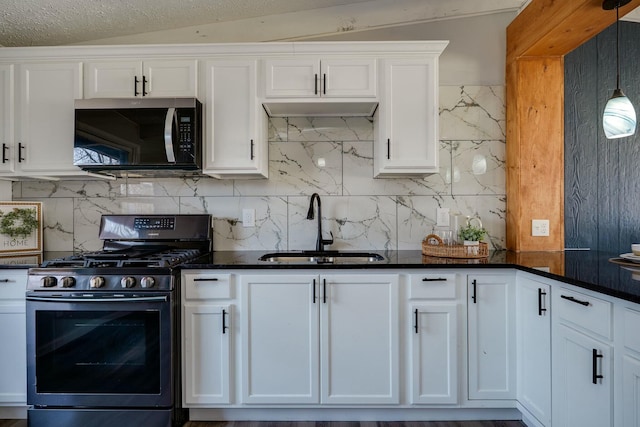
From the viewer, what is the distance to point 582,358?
1460 millimetres

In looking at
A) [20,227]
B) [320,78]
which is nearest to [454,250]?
[320,78]

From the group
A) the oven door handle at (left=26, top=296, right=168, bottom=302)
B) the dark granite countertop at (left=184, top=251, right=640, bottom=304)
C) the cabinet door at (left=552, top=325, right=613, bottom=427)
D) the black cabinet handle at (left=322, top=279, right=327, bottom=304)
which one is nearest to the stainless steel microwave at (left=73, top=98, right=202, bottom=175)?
the dark granite countertop at (left=184, top=251, right=640, bottom=304)

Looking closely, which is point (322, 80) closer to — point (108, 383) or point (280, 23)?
point (280, 23)

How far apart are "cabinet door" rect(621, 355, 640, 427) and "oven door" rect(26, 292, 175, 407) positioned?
6.41 ft

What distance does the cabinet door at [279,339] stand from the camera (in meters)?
1.94

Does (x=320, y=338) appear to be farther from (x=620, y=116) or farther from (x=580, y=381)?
(x=620, y=116)

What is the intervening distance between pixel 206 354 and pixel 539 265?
184 centimetres

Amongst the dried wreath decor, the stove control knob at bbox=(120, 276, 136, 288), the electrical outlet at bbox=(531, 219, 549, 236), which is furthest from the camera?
the electrical outlet at bbox=(531, 219, 549, 236)

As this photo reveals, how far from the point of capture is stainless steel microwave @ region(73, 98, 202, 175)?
2139 millimetres

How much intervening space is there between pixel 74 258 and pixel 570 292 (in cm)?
254

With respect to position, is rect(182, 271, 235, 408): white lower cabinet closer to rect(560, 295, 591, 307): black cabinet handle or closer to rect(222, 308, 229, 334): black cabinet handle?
rect(222, 308, 229, 334): black cabinet handle

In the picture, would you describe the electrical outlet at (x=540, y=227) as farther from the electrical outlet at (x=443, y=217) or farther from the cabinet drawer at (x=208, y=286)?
the cabinet drawer at (x=208, y=286)

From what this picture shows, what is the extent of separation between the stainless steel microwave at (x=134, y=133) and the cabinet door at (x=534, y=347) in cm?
199

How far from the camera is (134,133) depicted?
2.15 meters
